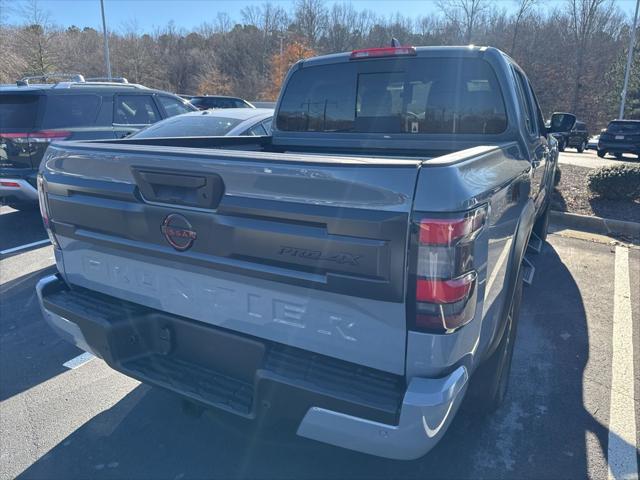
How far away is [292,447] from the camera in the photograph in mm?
2713

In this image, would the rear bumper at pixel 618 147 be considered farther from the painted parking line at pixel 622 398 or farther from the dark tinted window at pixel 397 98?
the dark tinted window at pixel 397 98

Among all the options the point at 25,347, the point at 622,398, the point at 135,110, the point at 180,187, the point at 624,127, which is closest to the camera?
the point at 180,187

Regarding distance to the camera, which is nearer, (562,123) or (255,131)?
(562,123)

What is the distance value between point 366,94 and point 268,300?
230cm

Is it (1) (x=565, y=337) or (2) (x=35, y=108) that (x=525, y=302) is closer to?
(1) (x=565, y=337)

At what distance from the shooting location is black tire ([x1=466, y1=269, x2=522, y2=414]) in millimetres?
2621

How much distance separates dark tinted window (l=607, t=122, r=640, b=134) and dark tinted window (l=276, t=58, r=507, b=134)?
849 inches

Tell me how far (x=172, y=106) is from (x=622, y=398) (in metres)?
8.52

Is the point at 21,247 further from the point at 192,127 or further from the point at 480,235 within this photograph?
→ the point at 480,235

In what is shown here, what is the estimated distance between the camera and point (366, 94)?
371 centimetres

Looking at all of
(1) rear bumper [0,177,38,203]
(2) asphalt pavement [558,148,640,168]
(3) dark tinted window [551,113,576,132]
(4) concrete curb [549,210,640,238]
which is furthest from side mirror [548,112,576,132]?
(2) asphalt pavement [558,148,640,168]

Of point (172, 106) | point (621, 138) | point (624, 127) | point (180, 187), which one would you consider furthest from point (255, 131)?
point (624, 127)

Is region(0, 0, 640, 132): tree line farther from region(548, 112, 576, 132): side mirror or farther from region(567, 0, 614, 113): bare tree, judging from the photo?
region(548, 112, 576, 132): side mirror

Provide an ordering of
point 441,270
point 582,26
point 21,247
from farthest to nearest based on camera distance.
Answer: point 582,26
point 21,247
point 441,270
